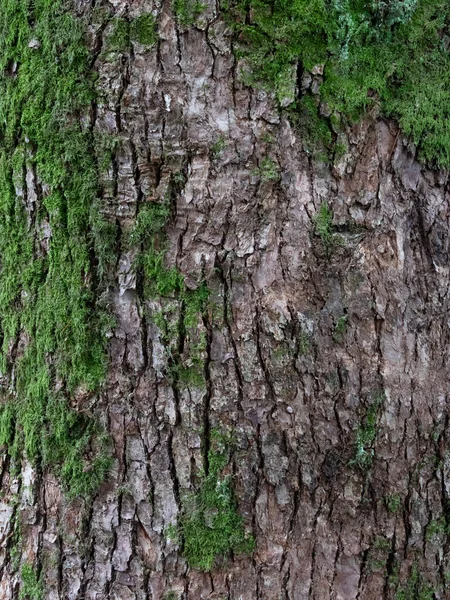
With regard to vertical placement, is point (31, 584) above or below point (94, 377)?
below

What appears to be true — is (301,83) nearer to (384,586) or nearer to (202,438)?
(202,438)

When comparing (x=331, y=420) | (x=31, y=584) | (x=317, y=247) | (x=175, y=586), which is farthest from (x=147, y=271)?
(x=31, y=584)

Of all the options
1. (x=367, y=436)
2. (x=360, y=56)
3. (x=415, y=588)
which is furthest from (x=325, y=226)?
(x=415, y=588)

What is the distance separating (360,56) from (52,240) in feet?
3.10

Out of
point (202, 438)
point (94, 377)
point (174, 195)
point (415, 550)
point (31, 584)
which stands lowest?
point (31, 584)

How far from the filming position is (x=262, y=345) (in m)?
1.46

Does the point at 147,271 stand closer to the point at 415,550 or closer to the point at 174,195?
the point at 174,195

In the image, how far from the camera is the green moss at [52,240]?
4.95 ft

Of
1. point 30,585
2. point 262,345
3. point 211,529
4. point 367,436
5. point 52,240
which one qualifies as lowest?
point 30,585

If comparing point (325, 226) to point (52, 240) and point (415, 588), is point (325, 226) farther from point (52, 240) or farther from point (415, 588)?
point (415, 588)

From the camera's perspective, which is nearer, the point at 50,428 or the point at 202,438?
the point at 202,438

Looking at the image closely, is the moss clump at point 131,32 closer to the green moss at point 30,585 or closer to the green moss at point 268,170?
the green moss at point 268,170

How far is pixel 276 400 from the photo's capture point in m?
1.47

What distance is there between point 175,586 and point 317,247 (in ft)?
3.08
